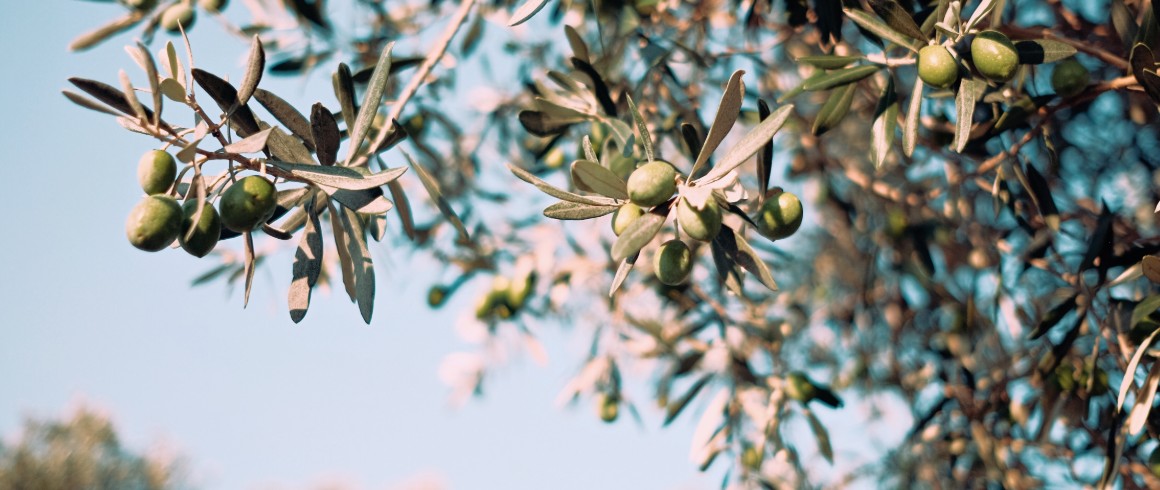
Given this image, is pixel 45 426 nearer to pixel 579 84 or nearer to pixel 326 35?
pixel 326 35

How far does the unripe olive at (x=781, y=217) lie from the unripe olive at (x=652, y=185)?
0.67ft

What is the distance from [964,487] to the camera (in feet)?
10.5

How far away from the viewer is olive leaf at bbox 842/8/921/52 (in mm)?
1496

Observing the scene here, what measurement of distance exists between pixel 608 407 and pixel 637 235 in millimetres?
2344

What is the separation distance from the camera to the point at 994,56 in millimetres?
1427

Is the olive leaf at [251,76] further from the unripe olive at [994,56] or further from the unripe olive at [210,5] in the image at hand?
the unripe olive at [210,5]

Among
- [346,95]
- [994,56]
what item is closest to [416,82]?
[346,95]

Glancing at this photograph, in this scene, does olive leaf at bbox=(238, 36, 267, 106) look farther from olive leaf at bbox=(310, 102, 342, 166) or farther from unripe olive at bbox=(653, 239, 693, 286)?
unripe olive at bbox=(653, 239, 693, 286)

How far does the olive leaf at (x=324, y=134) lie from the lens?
135 centimetres

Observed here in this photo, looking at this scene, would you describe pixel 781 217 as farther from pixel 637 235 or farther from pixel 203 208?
pixel 203 208

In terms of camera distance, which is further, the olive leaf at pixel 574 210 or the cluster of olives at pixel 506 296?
the cluster of olives at pixel 506 296

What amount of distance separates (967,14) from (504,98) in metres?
1.94

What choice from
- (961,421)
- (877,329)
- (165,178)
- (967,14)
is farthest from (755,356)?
(165,178)

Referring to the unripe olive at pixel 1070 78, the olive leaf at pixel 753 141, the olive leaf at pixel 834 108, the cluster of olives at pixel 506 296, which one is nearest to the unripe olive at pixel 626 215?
the olive leaf at pixel 753 141
